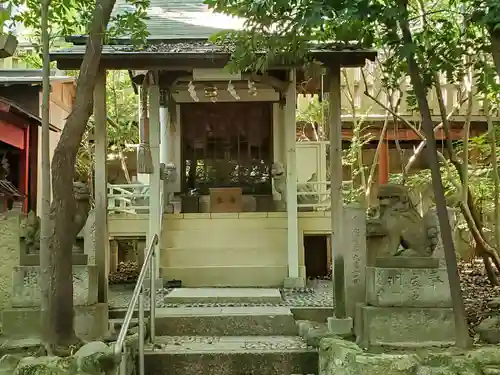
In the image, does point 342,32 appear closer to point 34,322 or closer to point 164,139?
point 34,322

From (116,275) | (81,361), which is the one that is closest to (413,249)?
(81,361)

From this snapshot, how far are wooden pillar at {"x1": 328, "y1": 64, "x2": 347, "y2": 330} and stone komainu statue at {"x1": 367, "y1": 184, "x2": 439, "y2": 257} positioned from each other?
448 mm

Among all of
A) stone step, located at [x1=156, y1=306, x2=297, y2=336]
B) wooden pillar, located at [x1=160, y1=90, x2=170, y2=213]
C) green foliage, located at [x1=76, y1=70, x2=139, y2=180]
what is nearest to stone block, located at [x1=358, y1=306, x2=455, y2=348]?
stone step, located at [x1=156, y1=306, x2=297, y2=336]

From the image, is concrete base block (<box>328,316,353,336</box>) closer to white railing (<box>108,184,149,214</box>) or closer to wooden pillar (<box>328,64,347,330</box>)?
wooden pillar (<box>328,64,347,330</box>)

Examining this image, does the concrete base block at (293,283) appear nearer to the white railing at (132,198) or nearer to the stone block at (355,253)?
the white railing at (132,198)

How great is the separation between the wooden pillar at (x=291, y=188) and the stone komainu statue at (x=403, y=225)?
3.50m

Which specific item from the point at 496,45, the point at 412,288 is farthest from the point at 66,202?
the point at 496,45

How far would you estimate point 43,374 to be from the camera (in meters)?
4.88

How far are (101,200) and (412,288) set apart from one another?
12.0 feet

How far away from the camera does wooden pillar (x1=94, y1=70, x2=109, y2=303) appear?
282 inches

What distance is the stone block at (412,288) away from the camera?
6430 mm

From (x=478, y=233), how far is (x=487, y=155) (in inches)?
117

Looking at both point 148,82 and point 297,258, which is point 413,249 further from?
point 148,82

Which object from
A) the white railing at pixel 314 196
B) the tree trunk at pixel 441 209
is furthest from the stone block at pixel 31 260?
the white railing at pixel 314 196
